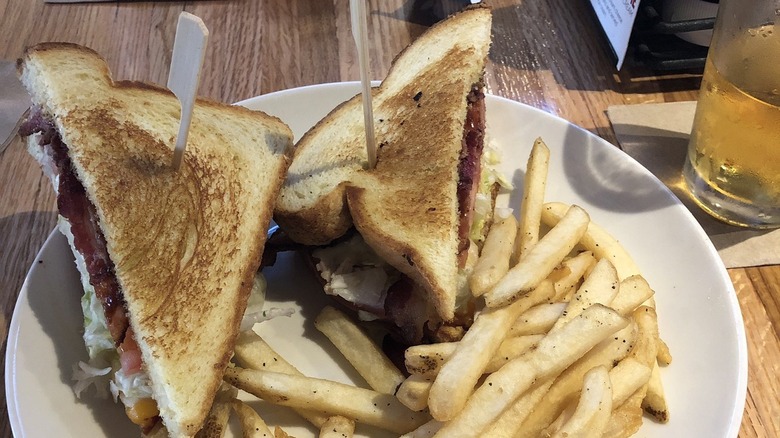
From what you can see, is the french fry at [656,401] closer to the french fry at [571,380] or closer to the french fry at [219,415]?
the french fry at [571,380]

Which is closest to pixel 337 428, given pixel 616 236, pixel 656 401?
pixel 656 401

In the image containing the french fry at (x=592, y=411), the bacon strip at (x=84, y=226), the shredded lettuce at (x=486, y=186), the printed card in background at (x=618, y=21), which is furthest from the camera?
the printed card in background at (x=618, y=21)

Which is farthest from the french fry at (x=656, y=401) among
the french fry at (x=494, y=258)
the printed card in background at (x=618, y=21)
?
the printed card in background at (x=618, y=21)

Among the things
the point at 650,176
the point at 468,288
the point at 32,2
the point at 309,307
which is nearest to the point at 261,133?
the point at 309,307

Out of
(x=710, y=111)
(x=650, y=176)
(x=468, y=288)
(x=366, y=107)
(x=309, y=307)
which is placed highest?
(x=366, y=107)

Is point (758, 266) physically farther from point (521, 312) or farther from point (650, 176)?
point (521, 312)

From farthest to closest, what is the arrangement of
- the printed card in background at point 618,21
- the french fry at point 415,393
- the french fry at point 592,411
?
the printed card in background at point 618,21 < the french fry at point 415,393 < the french fry at point 592,411

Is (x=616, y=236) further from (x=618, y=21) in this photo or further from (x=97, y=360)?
(x=97, y=360)
